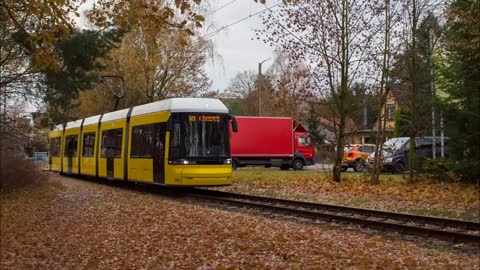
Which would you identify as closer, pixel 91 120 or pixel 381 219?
pixel 381 219

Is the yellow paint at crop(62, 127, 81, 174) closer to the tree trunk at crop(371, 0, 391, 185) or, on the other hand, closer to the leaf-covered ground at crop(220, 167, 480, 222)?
the leaf-covered ground at crop(220, 167, 480, 222)

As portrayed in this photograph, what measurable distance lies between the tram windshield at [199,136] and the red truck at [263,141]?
54.9 ft

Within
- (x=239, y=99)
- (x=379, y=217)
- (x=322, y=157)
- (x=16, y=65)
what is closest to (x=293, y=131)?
(x=322, y=157)

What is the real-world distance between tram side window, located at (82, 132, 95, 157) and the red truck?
10.5m

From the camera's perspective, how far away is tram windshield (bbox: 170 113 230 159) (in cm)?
1755

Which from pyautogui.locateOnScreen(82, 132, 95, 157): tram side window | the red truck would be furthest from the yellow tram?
the red truck

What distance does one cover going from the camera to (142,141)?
19.7 metres

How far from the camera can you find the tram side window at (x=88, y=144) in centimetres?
2592

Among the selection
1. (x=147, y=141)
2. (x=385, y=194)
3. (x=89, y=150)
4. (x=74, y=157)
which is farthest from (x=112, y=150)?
(x=385, y=194)

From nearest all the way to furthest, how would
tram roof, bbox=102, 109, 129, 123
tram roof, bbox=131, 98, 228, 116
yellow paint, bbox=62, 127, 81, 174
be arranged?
1. tram roof, bbox=131, 98, 228, 116
2. tram roof, bbox=102, 109, 129, 123
3. yellow paint, bbox=62, 127, 81, 174

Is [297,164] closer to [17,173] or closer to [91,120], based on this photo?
[91,120]

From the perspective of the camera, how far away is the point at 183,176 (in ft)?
56.6

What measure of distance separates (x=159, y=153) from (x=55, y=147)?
1806 centimetres

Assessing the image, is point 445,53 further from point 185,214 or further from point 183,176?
point 185,214
